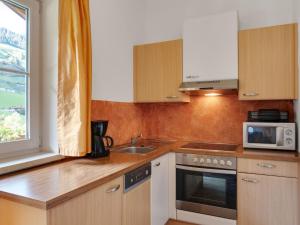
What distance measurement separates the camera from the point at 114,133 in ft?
7.77

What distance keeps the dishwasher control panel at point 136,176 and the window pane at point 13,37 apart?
1077 millimetres

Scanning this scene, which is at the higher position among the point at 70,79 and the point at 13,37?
the point at 13,37

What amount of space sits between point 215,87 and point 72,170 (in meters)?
1.52

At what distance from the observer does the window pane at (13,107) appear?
1.43 m

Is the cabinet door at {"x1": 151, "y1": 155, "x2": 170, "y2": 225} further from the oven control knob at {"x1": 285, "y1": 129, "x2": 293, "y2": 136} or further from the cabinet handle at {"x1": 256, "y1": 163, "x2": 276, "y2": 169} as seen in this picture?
the oven control knob at {"x1": 285, "y1": 129, "x2": 293, "y2": 136}

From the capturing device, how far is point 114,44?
7.83ft

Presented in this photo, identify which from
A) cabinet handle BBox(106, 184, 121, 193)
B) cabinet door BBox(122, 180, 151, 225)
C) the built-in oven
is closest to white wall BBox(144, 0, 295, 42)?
the built-in oven

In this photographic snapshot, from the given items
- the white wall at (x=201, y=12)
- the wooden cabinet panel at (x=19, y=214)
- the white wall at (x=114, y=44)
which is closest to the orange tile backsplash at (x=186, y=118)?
the white wall at (x=114, y=44)

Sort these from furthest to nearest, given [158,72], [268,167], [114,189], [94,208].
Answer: [158,72] → [268,167] → [114,189] → [94,208]

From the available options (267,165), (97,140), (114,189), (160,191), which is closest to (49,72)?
(97,140)

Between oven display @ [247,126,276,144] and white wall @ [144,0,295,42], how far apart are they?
3.88ft

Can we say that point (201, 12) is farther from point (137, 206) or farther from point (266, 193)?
point (137, 206)

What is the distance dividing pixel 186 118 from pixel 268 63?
111cm

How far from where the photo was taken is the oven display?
80.9 inches
